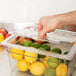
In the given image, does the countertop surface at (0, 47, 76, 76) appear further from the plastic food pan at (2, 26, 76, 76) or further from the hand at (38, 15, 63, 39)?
the hand at (38, 15, 63, 39)

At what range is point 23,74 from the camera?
1.82ft

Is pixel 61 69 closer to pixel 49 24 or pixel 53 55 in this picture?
pixel 53 55

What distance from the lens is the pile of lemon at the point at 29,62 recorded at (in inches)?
20.1

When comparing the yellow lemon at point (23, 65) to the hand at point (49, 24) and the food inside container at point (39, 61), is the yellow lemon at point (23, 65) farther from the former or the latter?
the hand at point (49, 24)

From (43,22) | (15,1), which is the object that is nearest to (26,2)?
(15,1)

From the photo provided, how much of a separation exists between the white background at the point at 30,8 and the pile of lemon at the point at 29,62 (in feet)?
1.67

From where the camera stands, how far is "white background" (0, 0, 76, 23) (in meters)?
0.96

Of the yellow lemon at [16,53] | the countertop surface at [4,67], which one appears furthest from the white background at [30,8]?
the yellow lemon at [16,53]

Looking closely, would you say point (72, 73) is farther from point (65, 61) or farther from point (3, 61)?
point (3, 61)

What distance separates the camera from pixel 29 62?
525mm

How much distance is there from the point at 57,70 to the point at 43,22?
0.21 m

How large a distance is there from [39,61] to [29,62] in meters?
0.03

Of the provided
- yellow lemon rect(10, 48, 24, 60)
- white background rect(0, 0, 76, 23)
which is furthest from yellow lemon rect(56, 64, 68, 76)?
white background rect(0, 0, 76, 23)

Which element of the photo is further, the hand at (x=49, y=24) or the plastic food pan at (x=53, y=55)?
the hand at (x=49, y=24)
